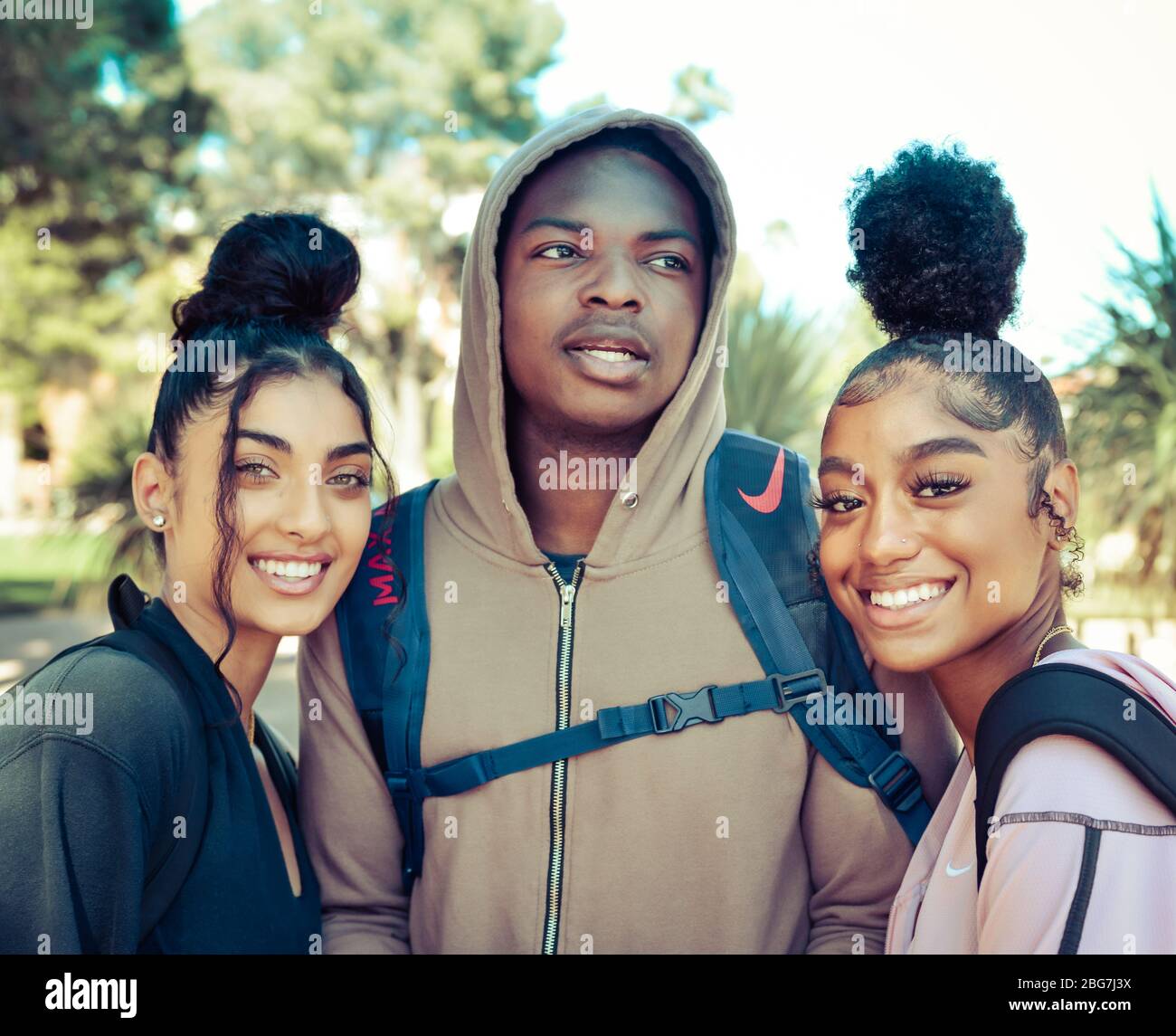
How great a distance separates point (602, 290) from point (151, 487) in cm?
112

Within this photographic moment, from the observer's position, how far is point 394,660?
7.93 feet

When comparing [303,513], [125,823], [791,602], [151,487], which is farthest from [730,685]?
[151,487]

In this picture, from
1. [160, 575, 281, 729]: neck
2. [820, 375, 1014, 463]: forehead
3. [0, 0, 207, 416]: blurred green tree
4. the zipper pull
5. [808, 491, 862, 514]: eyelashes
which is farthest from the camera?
[0, 0, 207, 416]: blurred green tree

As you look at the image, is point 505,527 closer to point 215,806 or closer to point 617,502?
point 617,502

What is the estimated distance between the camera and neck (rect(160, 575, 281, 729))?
2.32 m

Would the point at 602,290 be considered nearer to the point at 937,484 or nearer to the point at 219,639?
the point at 937,484

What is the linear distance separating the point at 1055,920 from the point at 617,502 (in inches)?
51.1

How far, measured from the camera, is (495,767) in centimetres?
231

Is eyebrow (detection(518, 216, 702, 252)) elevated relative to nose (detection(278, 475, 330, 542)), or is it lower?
elevated

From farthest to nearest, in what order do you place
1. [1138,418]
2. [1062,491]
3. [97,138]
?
1. [97,138]
2. [1138,418]
3. [1062,491]

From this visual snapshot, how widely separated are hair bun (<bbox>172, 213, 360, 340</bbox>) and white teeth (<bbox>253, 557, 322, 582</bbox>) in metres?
0.58

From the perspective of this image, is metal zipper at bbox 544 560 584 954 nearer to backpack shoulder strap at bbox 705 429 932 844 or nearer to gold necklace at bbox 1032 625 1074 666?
backpack shoulder strap at bbox 705 429 932 844

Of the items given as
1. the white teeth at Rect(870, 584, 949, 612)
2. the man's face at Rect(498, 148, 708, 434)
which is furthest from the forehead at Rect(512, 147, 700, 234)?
the white teeth at Rect(870, 584, 949, 612)

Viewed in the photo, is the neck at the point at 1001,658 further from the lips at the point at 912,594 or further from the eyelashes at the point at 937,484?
the eyelashes at the point at 937,484
